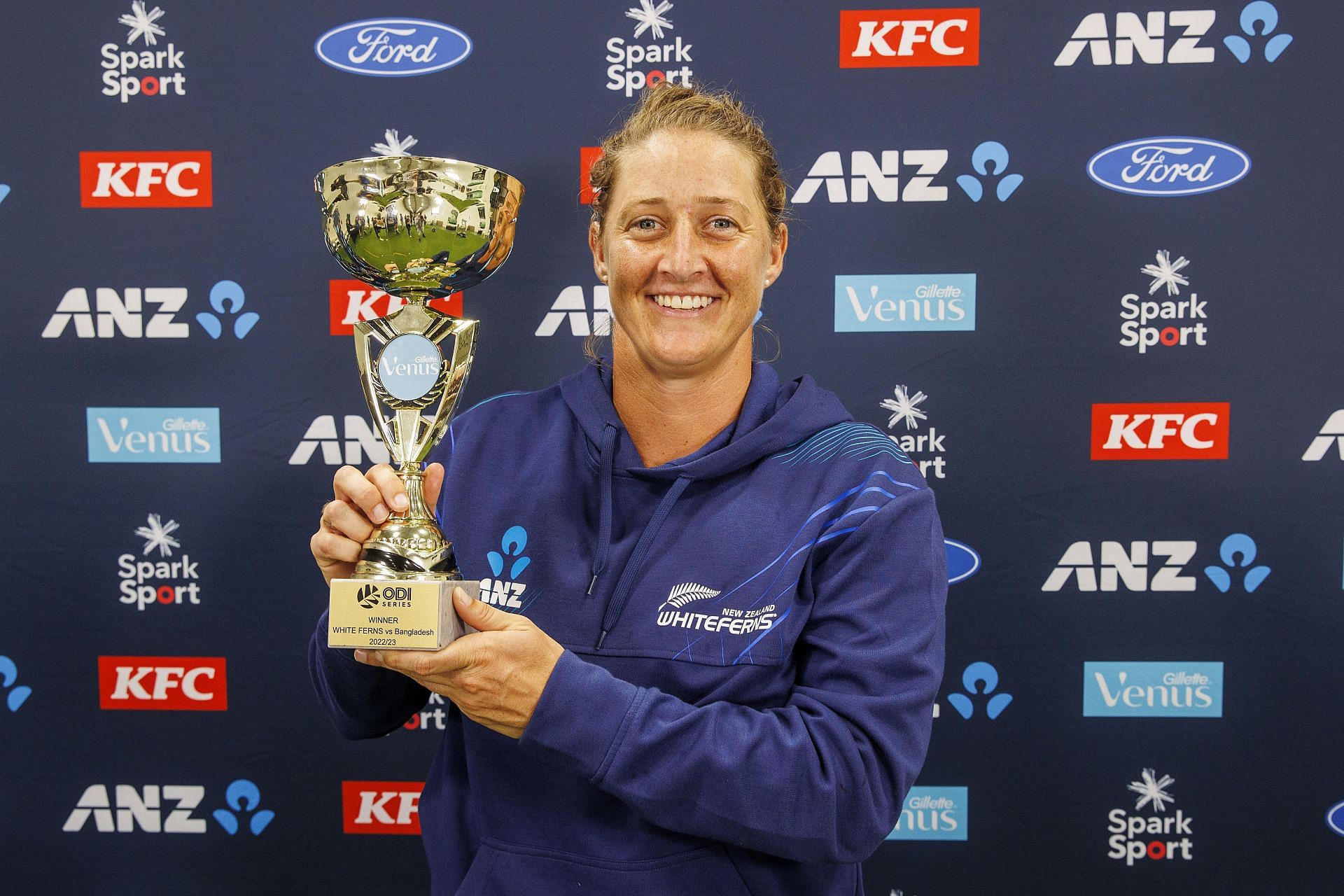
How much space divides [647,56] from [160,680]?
4.76ft

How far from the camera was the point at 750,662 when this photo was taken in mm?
911

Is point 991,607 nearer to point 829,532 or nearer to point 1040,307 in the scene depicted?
point 1040,307


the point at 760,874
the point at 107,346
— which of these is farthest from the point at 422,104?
the point at 760,874

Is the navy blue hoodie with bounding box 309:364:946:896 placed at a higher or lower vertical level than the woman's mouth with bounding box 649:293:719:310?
lower

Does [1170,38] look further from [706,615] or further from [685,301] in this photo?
[706,615]

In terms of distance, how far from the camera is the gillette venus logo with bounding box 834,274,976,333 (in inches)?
61.7

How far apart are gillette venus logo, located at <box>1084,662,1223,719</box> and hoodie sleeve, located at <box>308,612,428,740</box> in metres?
1.21

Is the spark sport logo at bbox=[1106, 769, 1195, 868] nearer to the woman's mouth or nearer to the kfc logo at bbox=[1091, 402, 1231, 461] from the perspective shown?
the kfc logo at bbox=[1091, 402, 1231, 461]

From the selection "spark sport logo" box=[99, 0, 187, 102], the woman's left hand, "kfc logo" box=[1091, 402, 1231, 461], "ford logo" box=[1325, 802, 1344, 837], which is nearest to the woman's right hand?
the woman's left hand

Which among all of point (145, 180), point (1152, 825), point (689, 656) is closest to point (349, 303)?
point (145, 180)

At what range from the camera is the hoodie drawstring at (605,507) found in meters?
0.97

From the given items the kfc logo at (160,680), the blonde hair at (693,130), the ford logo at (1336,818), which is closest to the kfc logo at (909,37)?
the blonde hair at (693,130)

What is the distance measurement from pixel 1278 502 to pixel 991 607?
53 centimetres

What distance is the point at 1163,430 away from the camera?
1.57 m
